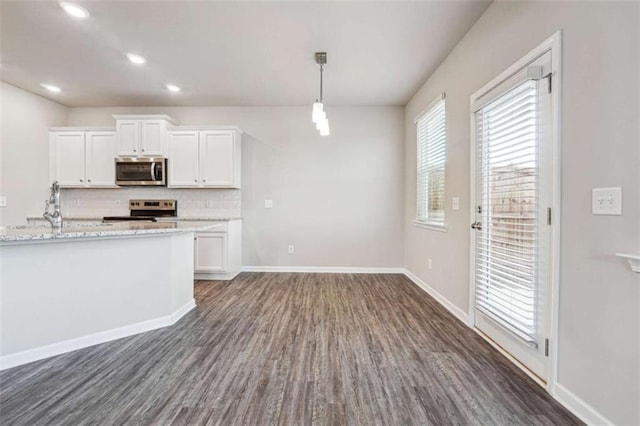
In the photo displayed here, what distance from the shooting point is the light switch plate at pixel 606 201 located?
1.35m

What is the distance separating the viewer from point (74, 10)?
2.53 metres

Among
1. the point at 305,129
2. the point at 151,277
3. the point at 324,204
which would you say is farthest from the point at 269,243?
the point at 151,277

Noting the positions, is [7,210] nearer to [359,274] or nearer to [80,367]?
[80,367]

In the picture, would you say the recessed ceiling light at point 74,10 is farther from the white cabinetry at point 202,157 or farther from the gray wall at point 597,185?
the gray wall at point 597,185

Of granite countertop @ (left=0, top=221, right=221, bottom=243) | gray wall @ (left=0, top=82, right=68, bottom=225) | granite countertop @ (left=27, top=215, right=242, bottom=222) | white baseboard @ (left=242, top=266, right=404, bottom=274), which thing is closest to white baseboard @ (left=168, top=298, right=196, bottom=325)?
granite countertop @ (left=0, top=221, right=221, bottom=243)

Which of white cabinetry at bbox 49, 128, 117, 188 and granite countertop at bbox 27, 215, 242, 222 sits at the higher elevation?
white cabinetry at bbox 49, 128, 117, 188

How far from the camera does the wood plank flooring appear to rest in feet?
5.14

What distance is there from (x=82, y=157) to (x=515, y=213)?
229 inches

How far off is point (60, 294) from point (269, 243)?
2.93m

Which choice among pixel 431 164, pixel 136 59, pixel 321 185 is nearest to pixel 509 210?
pixel 431 164

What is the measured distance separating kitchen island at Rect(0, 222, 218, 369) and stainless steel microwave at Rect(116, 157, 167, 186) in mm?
2136

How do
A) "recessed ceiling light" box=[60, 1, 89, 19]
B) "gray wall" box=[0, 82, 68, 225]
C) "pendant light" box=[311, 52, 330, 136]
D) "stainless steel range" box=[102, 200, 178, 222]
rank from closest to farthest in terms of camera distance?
"recessed ceiling light" box=[60, 1, 89, 19]
"pendant light" box=[311, 52, 330, 136]
"gray wall" box=[0, 82, 68, 225]
"stainless steel range" box=[102, 200, 178, 222]

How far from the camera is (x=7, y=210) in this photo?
13.7 feet

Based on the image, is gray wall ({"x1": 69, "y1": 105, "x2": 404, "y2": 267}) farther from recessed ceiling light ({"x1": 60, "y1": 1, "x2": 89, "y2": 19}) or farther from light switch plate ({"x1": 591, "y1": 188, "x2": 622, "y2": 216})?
light switch plate ({"x1": 591, "y1": 188, "x2": 622, "y2": 216})
